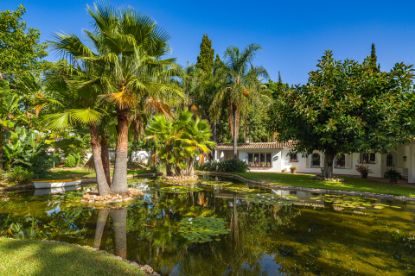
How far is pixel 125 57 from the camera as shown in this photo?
11266 millimetres

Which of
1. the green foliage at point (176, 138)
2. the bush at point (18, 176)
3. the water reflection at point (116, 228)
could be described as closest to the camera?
the water reflection at point (116, 228)

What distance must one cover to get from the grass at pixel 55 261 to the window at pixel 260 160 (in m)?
27.9

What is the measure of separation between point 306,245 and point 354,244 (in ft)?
4.37

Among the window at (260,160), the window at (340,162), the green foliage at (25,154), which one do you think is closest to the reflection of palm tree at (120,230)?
the green foliage at (25,154)

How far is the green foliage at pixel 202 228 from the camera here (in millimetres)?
7430

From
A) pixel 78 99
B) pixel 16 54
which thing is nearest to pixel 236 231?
pixel 78 99

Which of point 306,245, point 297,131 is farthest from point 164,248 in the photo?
point 297,131

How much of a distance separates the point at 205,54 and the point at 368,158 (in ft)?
79.0

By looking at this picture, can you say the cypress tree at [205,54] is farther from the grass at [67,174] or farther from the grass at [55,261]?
the grass at [55,261]

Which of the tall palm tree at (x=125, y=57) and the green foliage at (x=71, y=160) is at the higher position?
the tall palm tree at (x=125, y=57)

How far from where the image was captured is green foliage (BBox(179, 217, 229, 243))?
743 cm

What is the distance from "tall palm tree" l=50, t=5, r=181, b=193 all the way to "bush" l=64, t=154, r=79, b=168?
1936 centimetres

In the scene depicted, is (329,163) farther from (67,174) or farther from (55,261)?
(67,174)

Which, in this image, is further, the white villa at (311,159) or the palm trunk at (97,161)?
the white villa at (311,159)
